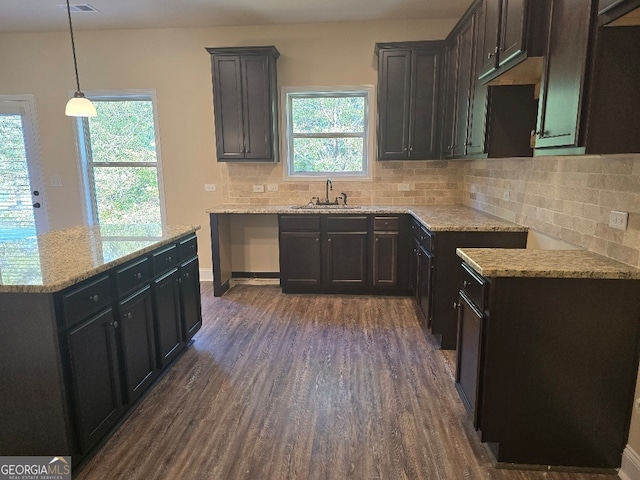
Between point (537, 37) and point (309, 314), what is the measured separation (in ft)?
9.33

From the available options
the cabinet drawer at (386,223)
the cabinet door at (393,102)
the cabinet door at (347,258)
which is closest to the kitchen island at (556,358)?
the cabinet drawer at (386,223)

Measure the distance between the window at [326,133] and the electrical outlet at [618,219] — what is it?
2954mm

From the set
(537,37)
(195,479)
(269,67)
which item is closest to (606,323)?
→ (537,37)

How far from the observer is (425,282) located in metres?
3.40

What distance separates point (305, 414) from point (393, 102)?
Result: 127 inches

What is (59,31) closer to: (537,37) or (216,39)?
(216,39)

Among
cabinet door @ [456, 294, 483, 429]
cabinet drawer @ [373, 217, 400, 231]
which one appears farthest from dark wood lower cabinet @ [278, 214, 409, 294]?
cabinet door @ [456, 294, 483, 429]

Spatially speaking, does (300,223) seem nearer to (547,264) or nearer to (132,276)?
(132,276)

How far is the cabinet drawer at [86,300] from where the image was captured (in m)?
1.79

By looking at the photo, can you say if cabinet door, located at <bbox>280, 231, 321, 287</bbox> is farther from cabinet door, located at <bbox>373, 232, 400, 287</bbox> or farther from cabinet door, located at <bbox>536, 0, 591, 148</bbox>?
cabinet door, located at <bbox>536, 0, 591, 148</bbox>

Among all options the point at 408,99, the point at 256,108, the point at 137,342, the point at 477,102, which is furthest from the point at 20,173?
the point at 477,102

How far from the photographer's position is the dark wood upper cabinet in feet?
6.57

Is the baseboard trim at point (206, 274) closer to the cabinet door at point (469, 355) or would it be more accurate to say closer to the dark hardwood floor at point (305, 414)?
the dark hardwood floor at point (305, 414)

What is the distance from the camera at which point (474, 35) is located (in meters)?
3.08
